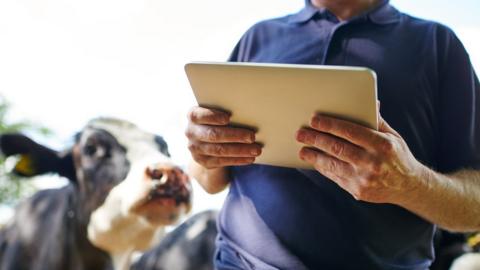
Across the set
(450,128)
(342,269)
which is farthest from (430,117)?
(342,269)

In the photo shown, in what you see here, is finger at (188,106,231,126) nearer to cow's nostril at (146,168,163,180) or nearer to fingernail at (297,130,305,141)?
fingernail at (297,130,305,141)

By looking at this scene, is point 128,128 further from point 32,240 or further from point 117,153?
point 32,240

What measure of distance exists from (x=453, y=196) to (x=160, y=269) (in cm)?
195

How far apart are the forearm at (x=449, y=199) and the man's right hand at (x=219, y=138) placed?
9.5 inches

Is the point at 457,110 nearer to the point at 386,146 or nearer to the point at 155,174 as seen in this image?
the point at 386,146

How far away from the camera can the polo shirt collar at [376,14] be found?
1127 millimetres

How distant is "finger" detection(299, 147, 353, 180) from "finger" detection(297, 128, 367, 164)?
1 centimetres

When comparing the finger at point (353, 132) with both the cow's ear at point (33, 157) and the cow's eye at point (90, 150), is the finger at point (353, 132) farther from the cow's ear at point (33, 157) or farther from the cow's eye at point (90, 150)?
the cow's ear at point (33, 157)

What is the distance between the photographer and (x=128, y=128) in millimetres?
2588

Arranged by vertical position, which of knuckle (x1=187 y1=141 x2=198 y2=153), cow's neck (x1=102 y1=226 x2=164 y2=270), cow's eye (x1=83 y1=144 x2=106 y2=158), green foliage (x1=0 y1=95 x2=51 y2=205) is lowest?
green foliage (x1=0 y1=95 x2=51 y2=205)

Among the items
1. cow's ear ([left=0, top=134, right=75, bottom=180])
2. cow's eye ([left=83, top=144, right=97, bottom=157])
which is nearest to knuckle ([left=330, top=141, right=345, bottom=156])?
cow's eye ([left=83, top=144, right=97, bottom=157])

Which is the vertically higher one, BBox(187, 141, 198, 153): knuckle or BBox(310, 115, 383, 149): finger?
BBox(310, 115, 383, 149): finger

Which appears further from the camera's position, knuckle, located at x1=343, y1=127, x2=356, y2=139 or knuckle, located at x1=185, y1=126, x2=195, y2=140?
knuckle, located at x1=185, y1=126, x2=195, y2=140

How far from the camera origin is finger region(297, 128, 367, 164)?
2.46ft
